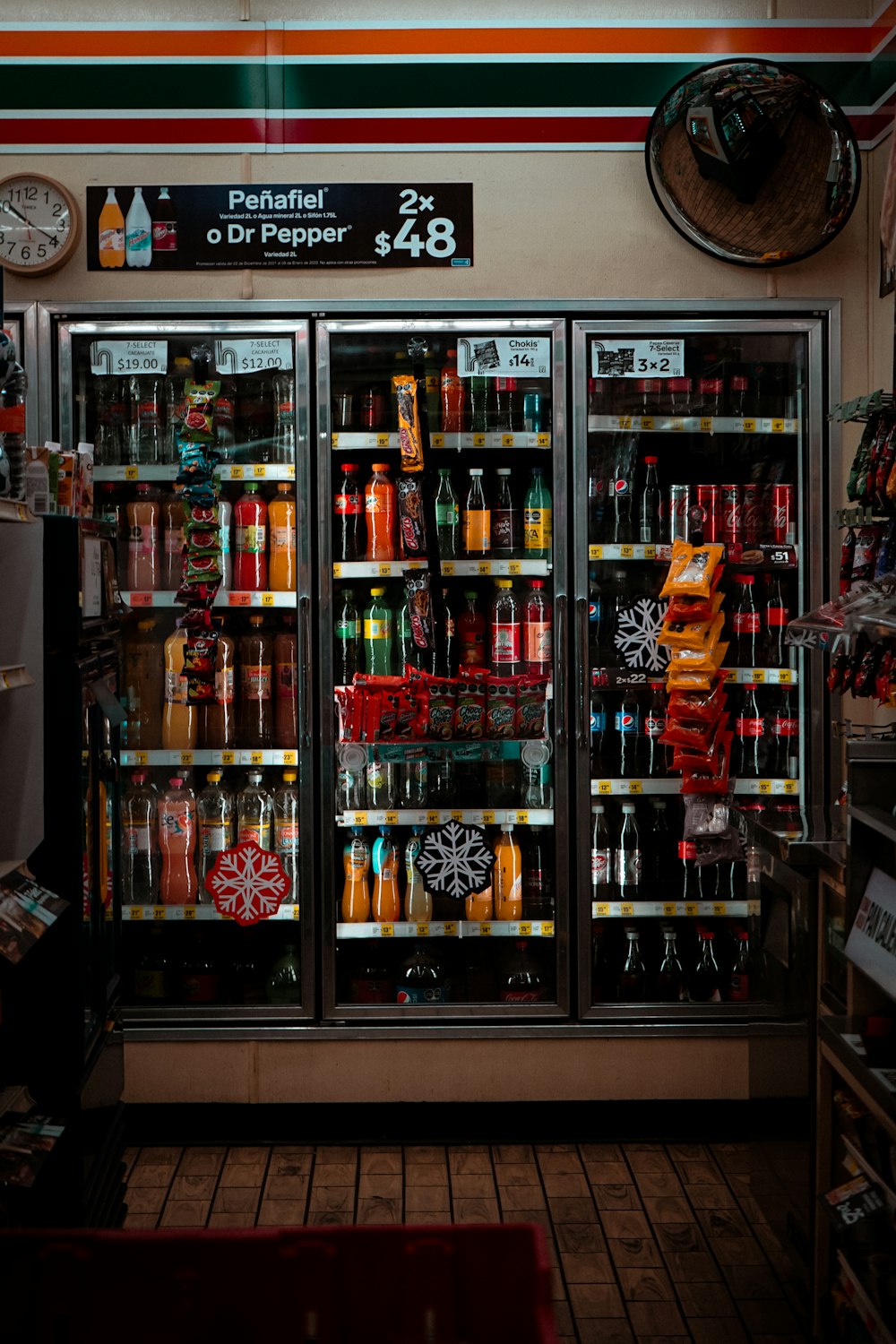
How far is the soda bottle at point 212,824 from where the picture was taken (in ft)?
12.4

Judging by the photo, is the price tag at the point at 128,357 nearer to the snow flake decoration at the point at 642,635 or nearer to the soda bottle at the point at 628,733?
the snow flake decoration at the point at 642,635

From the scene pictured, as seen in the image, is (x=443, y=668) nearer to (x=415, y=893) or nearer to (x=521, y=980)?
(x=415, y=893)

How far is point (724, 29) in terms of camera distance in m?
3.62

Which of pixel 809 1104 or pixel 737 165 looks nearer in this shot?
pixel 809 1104

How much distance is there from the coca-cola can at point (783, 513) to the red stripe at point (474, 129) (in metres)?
1.16

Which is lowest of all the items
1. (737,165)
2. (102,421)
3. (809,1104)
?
(809,1104)

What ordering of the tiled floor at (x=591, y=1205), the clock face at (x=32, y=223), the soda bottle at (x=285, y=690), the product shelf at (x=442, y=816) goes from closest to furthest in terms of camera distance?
the tiled floor at (x=591, y=1205) → the clock face at (x=32, y=223) → the product shelf at (x=442, y=816) → the soda bottle at (x=285, y=690)

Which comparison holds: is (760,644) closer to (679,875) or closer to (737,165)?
(679,875)

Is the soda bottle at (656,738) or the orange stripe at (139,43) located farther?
the soda bottle at (656,738)

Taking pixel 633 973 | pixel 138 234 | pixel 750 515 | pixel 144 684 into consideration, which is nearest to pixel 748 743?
pixel 750 515

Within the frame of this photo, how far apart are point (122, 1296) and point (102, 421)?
2964 millimetres

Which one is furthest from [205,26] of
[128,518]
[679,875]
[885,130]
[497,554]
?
[679,875]

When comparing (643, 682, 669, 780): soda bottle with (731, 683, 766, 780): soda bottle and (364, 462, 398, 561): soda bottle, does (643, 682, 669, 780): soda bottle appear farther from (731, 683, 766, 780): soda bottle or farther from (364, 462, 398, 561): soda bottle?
(364, 462, 398, 561): soda bottle

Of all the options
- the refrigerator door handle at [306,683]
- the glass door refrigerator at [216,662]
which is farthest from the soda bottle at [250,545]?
the refrigerator door handle at [306,683]
